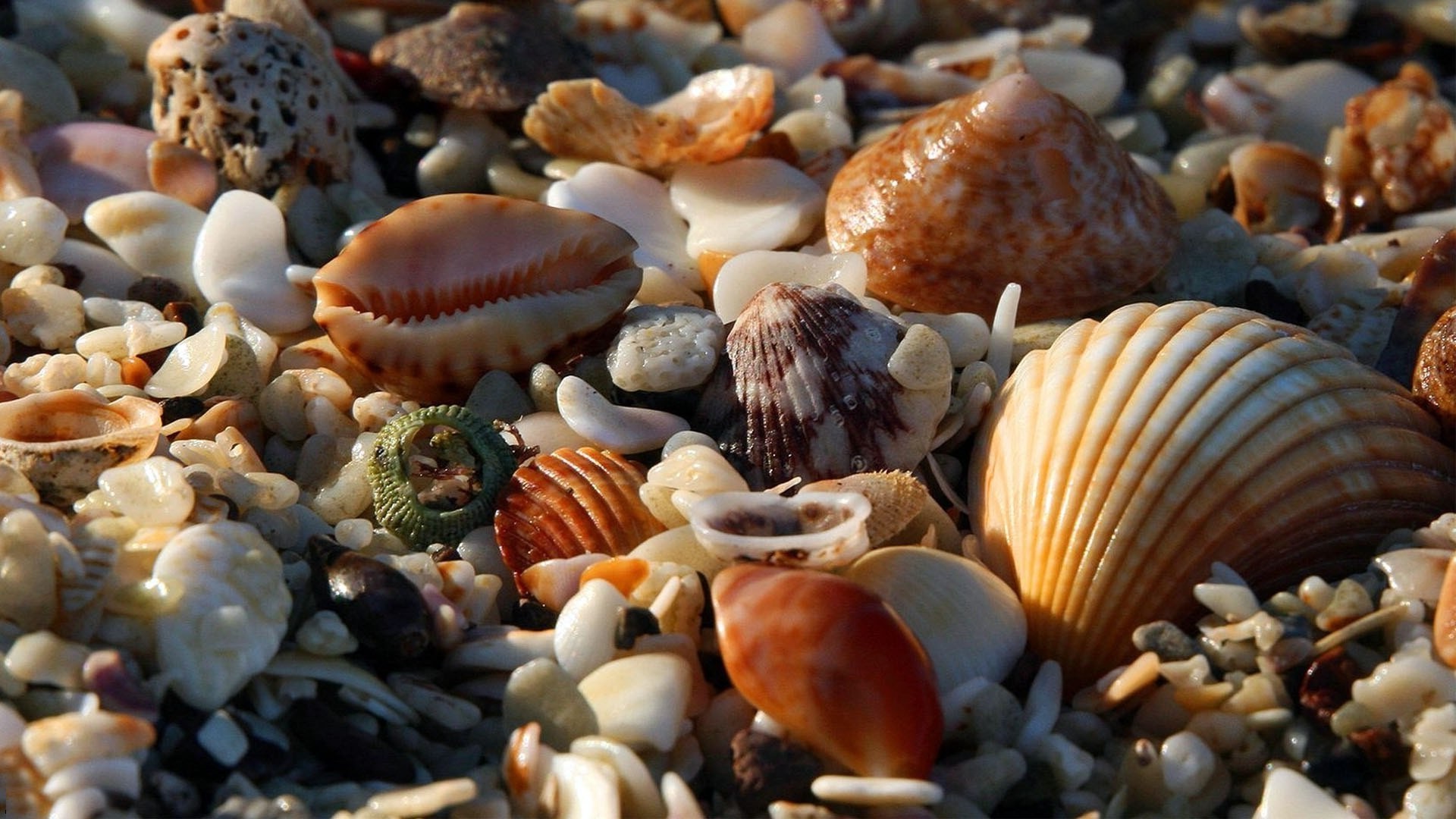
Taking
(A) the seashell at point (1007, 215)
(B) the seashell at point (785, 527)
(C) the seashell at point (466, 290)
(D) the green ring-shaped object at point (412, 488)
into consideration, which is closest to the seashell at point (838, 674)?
(B) the seashell at point (785, 527)

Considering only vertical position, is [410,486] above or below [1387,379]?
below

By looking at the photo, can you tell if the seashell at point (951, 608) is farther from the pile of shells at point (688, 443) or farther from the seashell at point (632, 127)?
the seashell at point (632, 127)

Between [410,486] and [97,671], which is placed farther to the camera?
[410,486]

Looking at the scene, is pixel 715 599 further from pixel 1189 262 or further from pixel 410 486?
pixel 1189 262

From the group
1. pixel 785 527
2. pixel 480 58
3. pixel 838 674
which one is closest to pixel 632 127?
pixel 480 58

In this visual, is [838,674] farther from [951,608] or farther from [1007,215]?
[1007,215]

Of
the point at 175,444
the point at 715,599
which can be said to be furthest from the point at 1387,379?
the point at 175,444

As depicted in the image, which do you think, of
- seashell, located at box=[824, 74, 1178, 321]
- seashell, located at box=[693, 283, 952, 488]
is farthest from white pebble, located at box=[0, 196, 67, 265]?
seashell, located at box=[824, 74, 1178, 321]

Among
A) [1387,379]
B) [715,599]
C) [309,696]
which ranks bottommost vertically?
[309,696]
